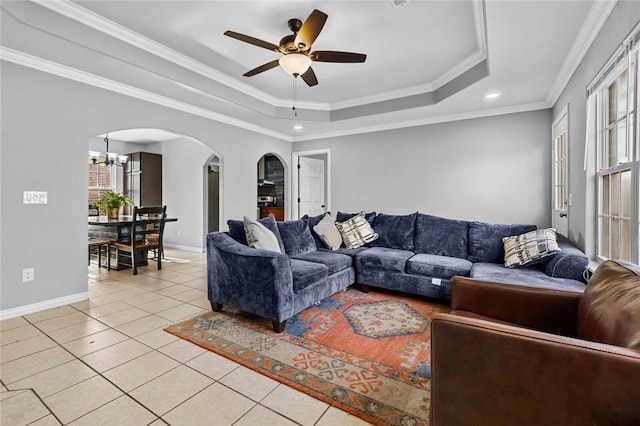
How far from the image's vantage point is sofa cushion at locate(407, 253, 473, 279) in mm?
3109

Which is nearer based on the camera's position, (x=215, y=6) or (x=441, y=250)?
(x=215, y=6)

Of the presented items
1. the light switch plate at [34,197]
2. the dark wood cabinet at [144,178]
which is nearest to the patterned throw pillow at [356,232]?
the light switch plate at [34,197]

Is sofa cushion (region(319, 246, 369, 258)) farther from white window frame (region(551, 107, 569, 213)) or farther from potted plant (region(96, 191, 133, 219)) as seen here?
potted plant (region(96, 191, 133, 219))

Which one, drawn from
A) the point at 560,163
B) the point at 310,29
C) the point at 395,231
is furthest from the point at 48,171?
the point at 560,163

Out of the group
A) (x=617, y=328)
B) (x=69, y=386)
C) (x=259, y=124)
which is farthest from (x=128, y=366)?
(x=259, y=124)

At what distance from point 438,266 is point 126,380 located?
2.89 m

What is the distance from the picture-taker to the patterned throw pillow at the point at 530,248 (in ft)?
8.92

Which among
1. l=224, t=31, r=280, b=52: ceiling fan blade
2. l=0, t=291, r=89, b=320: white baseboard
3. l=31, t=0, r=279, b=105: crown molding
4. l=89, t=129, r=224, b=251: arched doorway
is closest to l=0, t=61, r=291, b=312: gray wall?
l=0, t=291, r=89, b=320: white baseboard

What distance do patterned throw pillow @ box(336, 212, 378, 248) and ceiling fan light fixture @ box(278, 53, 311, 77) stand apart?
218 centimetres

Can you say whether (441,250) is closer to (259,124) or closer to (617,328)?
(617,328)

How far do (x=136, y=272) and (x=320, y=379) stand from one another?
379 cm

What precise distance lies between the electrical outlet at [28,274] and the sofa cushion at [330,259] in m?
2.66

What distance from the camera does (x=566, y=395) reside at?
946 mm

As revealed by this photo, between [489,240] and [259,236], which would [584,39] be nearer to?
[489,240]
